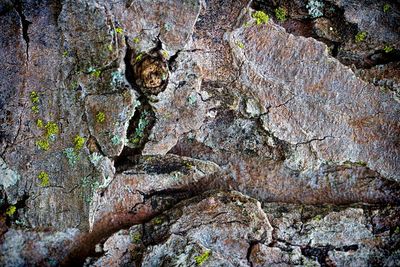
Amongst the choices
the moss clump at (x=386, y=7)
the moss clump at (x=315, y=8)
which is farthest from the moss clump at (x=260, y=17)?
the moss clump at (x=386, y=7)

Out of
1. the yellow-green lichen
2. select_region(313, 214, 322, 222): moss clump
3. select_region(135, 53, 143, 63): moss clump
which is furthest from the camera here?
select_region(313, 214, 322, 222): moss clump

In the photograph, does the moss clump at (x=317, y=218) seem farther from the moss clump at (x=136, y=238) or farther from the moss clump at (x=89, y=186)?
the moss clump at (x=89, y=186)

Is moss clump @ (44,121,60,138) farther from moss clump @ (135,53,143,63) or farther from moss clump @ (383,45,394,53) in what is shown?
moss clump @ (383,45,394,53)

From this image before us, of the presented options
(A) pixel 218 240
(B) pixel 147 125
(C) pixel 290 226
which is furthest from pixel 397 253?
(B) pixel 147 125

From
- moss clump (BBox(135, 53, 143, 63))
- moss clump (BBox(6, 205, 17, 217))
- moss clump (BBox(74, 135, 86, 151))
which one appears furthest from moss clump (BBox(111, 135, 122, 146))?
moss clump (BBox(6, 205, 17, 217))

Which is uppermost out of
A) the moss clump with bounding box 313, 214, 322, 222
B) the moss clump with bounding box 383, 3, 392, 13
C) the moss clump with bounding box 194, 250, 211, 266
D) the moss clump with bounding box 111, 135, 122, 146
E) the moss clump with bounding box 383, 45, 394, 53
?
the moss clump with bounding box 383, 3, 392, 13

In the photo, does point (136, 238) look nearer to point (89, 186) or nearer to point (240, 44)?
point (89, 186)

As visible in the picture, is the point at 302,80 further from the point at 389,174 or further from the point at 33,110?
the point at 33,110

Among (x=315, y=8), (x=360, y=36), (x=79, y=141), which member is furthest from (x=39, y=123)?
(x=360, y=36)
